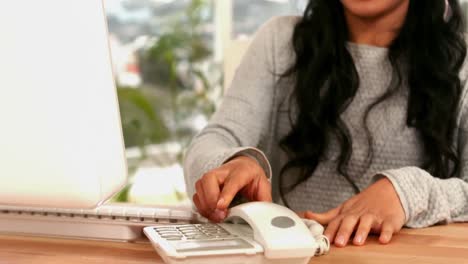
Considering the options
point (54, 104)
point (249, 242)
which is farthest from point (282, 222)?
point (54, 104)

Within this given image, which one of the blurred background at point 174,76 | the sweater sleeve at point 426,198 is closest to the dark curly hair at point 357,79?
the sweater sleeve at point 426,198

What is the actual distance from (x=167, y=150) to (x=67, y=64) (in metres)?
2.82

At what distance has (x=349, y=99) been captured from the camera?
157cm

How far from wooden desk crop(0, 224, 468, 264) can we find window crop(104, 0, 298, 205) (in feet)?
7.94

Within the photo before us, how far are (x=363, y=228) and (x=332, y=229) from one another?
0.14 ft

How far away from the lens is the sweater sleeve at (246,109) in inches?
56.4

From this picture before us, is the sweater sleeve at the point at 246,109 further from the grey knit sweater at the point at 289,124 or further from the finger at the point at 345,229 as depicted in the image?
the finger at the point at 345,229

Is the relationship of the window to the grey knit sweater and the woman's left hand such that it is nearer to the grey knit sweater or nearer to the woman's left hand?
the grey knit sweater

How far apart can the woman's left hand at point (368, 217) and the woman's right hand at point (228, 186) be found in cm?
A: 9

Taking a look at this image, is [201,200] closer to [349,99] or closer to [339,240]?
[339,240]

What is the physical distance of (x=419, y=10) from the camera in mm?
1587

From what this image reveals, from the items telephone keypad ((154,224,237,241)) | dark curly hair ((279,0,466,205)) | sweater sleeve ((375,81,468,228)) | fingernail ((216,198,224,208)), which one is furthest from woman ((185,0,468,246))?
telephone keypad ((154,224,237,241))

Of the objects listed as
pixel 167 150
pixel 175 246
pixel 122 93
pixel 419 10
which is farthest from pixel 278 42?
pixel 167 150

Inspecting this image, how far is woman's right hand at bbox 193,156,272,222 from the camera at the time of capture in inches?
41.1
